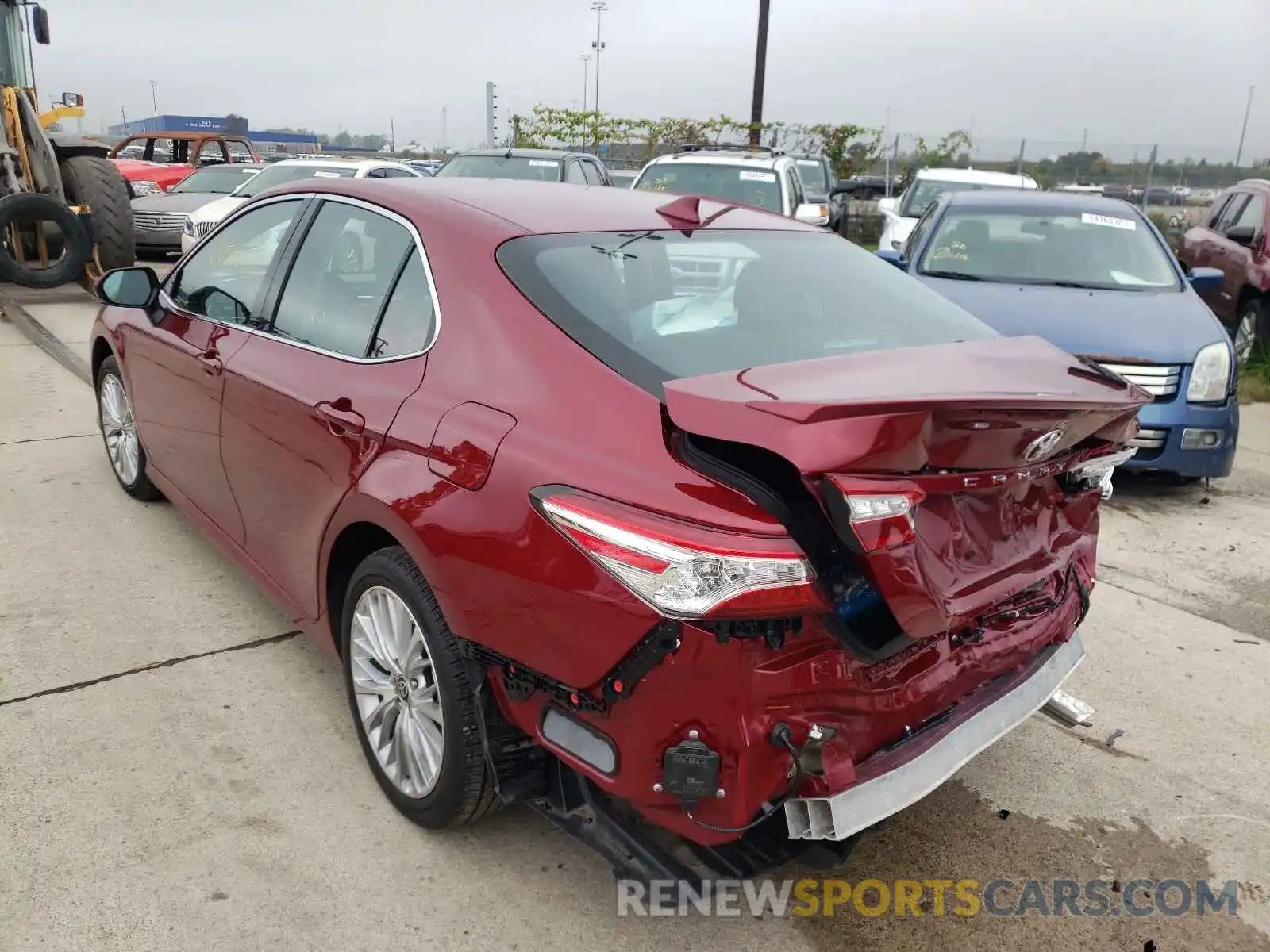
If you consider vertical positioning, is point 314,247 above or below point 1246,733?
above

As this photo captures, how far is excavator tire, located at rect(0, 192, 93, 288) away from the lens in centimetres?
968

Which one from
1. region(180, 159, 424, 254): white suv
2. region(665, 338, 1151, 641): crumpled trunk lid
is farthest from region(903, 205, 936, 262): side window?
region(180, 159, 424, 254): white suv

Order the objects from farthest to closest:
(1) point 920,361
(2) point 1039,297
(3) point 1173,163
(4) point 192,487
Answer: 1. (3) point 1173,163
2. (2) point 1039,297
3. (4) point 192,487
4. (1) point 920,361

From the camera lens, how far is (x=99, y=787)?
9.19ft

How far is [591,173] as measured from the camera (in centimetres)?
1185

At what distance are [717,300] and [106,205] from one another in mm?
10172

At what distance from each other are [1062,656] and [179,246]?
13.4 metres

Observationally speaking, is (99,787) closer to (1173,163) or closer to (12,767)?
(12,767)

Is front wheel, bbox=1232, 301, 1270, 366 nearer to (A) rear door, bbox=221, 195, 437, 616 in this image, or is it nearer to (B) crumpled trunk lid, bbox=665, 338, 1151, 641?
(B) crumpled trunk lid, bbox=665, 338, 1151, 641

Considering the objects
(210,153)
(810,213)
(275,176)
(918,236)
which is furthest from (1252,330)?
(210,153)

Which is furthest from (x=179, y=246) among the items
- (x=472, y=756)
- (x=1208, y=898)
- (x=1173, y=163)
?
(x=1173, y=163)

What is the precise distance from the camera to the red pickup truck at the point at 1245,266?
29.0 feet

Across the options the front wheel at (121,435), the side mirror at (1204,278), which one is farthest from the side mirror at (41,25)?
the side mirror at (1204,278)

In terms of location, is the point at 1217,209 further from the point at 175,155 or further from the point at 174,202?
the point at 175,155
